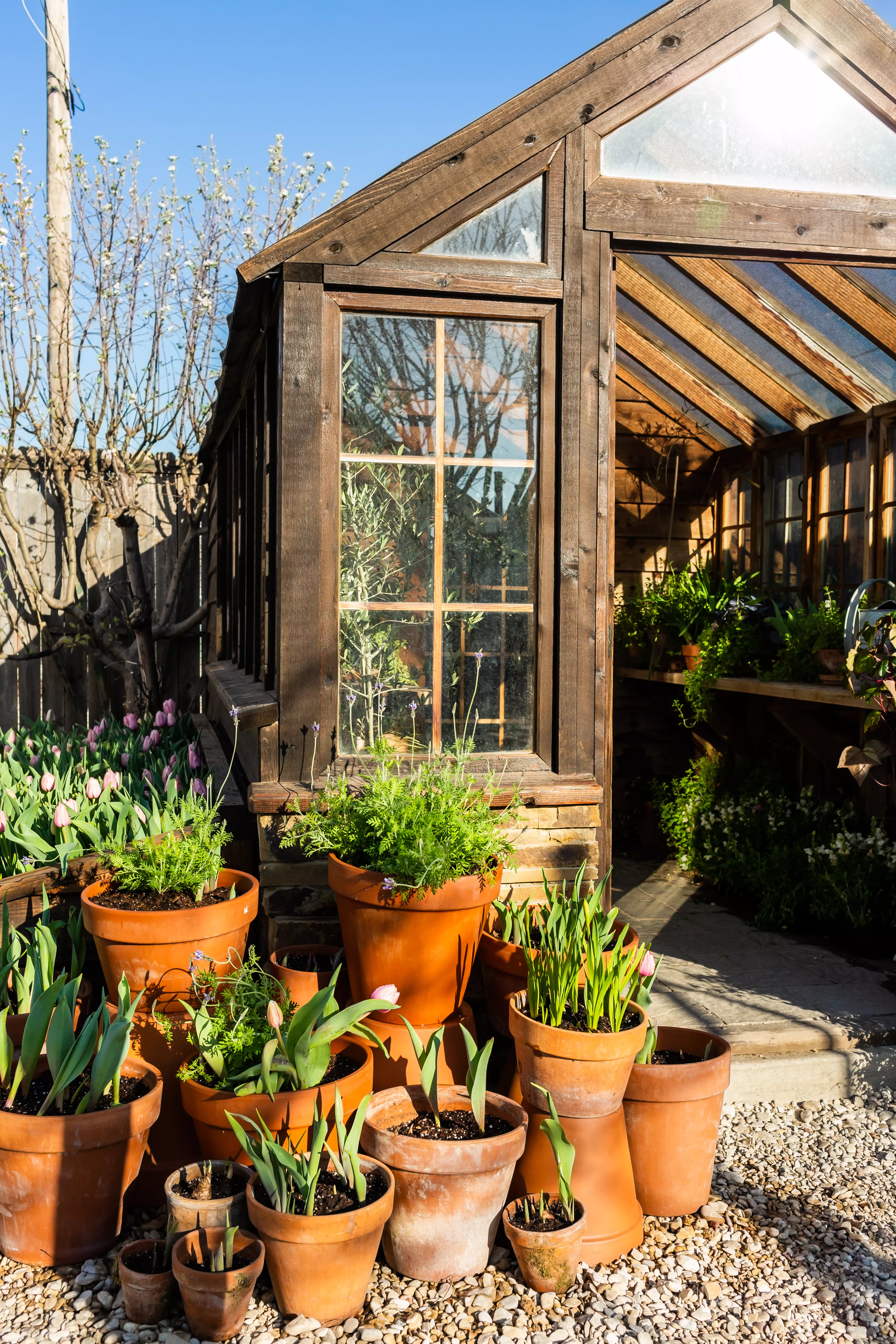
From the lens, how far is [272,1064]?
2480mm

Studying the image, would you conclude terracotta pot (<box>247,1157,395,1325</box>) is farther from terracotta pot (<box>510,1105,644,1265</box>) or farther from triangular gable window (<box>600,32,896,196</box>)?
triangular gable window (<box>600,32,896,196</box>)

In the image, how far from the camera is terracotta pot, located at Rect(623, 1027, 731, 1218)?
2682 millimetres

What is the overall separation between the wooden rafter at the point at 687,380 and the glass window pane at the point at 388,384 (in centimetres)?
297

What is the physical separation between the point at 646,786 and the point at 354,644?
3961mm

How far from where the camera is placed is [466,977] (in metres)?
2.98

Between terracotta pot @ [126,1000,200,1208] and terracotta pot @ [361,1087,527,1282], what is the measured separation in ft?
2.04

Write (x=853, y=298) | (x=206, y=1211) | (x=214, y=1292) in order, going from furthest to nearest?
1. (x=853, y=298)
2. (x=206, y=1211)
3. (x=214, y=1292)

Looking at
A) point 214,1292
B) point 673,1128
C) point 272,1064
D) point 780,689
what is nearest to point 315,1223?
point 214,1292

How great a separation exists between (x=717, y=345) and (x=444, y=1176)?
15.8 feet

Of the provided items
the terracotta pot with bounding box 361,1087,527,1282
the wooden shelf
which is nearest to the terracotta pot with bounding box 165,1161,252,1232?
the terracotta pot with bounding box 361,1087,527,1282

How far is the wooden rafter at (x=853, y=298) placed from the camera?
4707 millimetres

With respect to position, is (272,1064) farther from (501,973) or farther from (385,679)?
(385,679)

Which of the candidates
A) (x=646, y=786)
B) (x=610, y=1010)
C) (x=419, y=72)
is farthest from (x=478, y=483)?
(x=419, y=72)

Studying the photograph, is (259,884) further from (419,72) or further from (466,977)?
(419,72)
